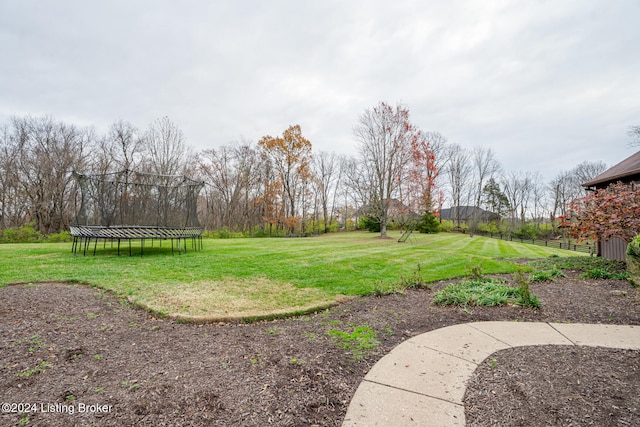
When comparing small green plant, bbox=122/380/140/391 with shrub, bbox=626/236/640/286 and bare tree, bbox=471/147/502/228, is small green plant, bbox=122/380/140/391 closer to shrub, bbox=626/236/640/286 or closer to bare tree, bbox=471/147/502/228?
shrub, bbox=626/236/640/286

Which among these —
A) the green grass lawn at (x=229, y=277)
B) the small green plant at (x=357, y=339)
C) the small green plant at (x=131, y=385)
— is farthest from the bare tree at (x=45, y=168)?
the small green plant at (x=357, y=339)

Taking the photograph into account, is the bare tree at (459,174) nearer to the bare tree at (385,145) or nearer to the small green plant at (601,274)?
the bare tree at (385,145)

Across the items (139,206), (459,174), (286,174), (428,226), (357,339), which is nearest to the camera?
(357,339)

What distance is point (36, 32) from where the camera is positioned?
278 inches

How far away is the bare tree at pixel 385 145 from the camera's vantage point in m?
17.4

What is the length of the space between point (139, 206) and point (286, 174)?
55.4 ft

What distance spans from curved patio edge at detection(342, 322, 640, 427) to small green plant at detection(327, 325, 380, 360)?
0.75 feet

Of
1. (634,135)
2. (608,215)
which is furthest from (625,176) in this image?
(634,135)

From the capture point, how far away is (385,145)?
18.1 meters

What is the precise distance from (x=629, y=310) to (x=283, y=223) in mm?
23030

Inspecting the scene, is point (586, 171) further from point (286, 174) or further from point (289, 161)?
point (286, 174)

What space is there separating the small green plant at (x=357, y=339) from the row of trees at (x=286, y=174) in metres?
14.1

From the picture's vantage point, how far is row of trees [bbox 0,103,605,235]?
17.7m

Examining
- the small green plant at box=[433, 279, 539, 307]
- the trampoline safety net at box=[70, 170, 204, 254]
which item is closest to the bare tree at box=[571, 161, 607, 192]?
the small green plant at box=[433, 279, 539, 307]
